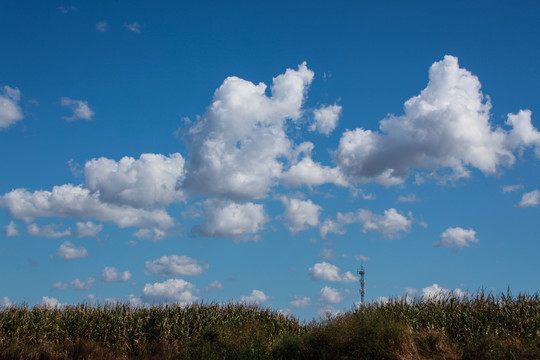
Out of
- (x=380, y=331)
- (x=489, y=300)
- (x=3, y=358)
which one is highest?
(x=489, y=300)

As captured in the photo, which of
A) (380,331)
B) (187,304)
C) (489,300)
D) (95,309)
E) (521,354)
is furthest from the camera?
(187,304)

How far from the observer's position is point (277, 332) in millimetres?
28859

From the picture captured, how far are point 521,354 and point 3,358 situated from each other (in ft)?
75.5

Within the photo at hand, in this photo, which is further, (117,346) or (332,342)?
(117,346)

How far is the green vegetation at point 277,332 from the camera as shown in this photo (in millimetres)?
19578

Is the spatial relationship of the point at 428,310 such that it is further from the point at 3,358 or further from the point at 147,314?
the point at 3,358

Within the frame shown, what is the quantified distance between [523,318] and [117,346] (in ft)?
66.2

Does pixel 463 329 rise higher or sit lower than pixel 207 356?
higher

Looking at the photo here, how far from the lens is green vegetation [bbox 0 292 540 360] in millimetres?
19578

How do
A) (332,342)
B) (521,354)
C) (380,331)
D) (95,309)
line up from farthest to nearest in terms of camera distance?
(95,309) < (332,342) < (380,331) < (521,354)

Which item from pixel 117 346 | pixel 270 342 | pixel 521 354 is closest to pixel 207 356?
pixel 270 342

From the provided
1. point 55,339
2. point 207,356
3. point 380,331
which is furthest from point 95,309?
point 380,331

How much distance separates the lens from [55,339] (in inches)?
970

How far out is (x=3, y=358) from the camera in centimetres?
2217
